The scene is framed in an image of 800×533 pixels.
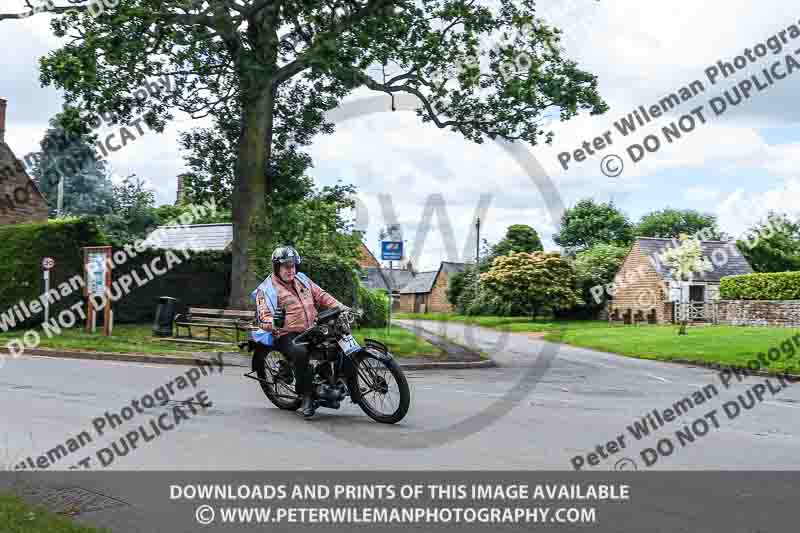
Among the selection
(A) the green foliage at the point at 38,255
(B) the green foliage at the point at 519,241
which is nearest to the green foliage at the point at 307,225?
(A) the green foliage at the point at 38,255

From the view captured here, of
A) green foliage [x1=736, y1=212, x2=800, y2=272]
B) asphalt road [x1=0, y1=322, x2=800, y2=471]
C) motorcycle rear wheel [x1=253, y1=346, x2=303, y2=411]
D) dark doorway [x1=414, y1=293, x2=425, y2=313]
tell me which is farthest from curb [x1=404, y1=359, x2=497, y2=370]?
dark doorway [x1=414, y1=293, x2=425, y2=313]

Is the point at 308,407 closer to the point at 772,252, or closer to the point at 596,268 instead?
the point at 596,268

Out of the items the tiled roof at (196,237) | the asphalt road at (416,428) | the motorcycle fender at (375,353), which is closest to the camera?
the asphalt road at (416,428)

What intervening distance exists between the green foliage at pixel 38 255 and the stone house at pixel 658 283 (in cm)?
3377

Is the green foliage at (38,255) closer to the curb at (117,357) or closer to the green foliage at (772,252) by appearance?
the curb at (117,357)

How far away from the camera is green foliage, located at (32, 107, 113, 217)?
53438 mm

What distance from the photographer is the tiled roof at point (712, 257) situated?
168 feet

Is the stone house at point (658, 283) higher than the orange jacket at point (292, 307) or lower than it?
higher

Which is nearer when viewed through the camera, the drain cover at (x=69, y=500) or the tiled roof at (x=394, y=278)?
the drain cover at (x=69, y=500)

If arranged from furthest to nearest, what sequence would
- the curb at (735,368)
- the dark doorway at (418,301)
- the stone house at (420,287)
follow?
the dark doorway at (418,301) < the stone house at (420,287) < the curb at (735,368)

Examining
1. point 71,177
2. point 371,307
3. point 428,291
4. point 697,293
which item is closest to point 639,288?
point 697,293

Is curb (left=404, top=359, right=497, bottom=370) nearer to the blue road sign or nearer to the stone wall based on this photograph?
the blue road sign

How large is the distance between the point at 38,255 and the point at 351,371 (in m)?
18.7

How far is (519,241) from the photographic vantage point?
238 feet
